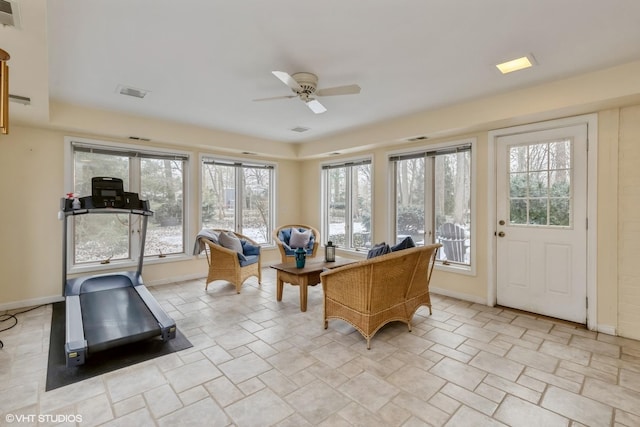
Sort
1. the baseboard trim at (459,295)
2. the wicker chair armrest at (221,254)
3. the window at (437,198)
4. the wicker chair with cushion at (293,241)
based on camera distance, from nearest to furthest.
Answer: the baseboard trim at (459,295), the window at (437,198), the wicker chair armrest at (221,254), the wicker chair with cushion at (293,241)

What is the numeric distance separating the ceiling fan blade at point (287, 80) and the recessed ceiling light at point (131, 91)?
186cm

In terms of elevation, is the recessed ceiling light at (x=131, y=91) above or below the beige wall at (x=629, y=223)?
above

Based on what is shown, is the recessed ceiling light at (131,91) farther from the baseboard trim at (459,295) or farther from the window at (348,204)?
the baseboard trim at (459,295)

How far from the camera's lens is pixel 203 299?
4.33m

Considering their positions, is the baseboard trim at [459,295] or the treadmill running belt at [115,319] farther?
the baseboard trim at [459,295]

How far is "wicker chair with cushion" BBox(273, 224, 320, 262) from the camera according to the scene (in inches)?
214

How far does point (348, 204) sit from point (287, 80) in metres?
3.71

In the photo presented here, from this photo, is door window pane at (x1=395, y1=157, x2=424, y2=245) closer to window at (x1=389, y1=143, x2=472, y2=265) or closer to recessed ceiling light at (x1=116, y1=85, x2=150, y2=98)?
window at (x1=389, y1=143, x2=472, y2=265)

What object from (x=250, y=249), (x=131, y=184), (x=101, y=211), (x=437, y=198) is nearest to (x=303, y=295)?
(x=250, y=249)

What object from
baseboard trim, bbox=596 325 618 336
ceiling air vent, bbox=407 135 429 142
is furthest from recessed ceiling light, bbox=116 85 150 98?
baseboard trim, bbox=596 325 618 336

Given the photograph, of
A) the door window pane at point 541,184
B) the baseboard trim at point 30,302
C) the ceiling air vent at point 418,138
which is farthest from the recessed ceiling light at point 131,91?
the door window pane at point 541,184

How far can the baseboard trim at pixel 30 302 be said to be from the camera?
12.8 feet

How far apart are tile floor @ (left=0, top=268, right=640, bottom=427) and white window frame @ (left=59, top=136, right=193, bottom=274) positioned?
993 mm

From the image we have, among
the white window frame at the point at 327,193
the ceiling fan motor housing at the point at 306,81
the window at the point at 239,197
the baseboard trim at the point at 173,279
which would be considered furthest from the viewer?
the window at the point at 239,197
